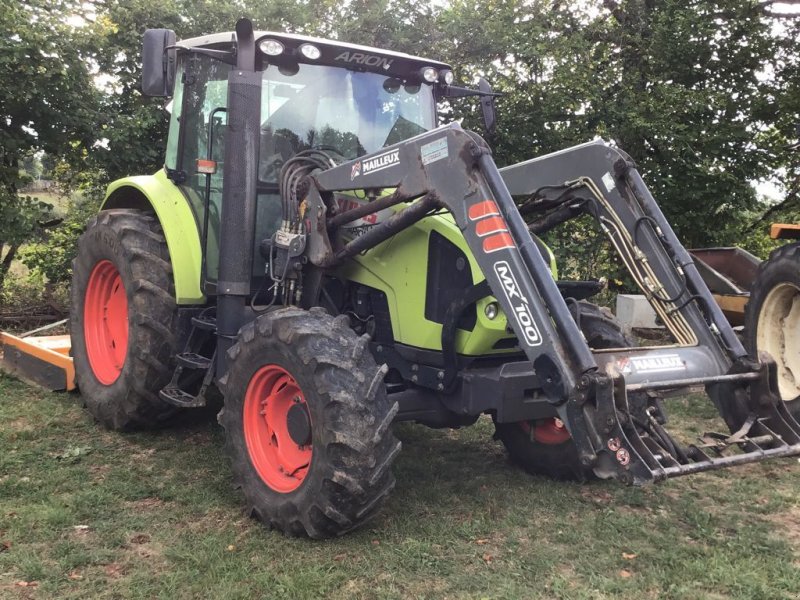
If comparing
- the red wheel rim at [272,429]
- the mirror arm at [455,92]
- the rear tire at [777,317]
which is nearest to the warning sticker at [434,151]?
the red wheel rim at [272,429]

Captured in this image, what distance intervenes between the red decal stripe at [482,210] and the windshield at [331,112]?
143 cm

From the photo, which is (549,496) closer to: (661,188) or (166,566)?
(166,566)

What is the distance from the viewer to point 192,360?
4492 millimetres

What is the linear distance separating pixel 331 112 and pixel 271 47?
22.7 inches

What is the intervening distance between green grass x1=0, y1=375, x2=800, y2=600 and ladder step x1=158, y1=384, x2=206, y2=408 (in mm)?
410

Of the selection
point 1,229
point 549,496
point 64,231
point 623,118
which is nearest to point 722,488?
point 549,496

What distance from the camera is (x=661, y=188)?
9.24 metres

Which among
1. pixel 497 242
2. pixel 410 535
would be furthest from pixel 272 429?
pixel 497 242

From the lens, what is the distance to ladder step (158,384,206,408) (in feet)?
14.0

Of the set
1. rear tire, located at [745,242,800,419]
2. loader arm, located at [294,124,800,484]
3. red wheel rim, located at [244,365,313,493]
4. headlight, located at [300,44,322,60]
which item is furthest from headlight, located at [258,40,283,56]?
rear tire, located at [745,242,800,419]

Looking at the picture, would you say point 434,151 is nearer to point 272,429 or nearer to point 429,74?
point 429,74

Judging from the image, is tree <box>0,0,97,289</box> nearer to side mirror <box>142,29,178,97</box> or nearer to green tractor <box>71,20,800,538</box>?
green tractor <box>71,20,800,538</box>

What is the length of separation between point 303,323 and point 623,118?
713 cm

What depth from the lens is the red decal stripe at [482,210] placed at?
3.13 meters
